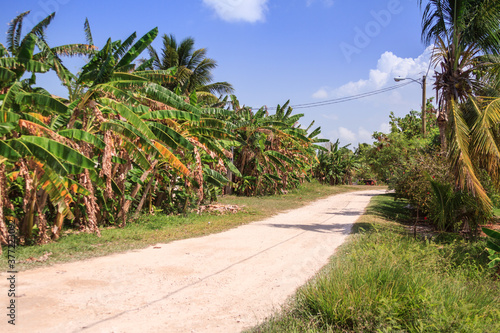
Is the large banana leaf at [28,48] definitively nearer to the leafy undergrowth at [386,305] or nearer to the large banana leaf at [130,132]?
the large banana leaf at [130,132]

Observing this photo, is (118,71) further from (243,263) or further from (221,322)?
(221,322)

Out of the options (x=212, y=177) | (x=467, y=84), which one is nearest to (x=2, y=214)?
(x=212, y=177)

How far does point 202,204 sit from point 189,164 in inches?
131

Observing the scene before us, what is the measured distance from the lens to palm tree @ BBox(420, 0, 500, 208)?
8406mm

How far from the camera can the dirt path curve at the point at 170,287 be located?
440 centimetres

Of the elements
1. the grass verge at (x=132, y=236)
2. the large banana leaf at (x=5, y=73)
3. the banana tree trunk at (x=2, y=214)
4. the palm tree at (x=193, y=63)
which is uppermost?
the palm tree at (x=193, y=63)

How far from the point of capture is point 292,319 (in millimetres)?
4426

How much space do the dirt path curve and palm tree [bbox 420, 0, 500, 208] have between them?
369 centimetres

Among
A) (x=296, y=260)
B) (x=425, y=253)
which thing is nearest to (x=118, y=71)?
(x=296, y=260)

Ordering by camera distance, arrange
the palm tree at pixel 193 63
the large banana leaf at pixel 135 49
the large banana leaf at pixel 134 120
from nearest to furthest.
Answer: the large banana leaf at pixel 134 120 < the large banana leaf at pixel 135 49 < the palm tree at pixel 193 63

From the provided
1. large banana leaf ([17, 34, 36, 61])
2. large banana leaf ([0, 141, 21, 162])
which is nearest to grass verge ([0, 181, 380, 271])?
large banana leaf ([0, 141, 21, 162])

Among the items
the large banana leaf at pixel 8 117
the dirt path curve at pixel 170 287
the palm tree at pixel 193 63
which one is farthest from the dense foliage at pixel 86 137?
the palm tree at pixel 193 63

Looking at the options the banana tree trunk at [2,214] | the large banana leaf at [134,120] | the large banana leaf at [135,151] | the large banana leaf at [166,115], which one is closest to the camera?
the banana tree trunk at [2,214]

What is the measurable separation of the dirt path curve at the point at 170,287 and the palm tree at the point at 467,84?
12.1 feet
